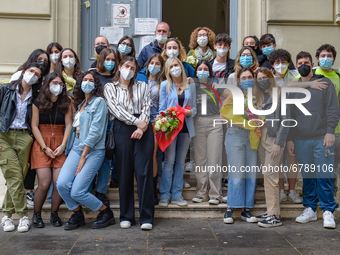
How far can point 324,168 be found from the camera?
16.4 feet

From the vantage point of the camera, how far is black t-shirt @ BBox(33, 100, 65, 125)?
16.3ft

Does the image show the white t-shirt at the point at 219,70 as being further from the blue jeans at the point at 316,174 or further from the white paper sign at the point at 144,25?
the white paper sign at the point at 144,25

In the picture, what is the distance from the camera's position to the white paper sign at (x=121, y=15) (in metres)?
7.70

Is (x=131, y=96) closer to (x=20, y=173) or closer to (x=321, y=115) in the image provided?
(x=20, y=173)

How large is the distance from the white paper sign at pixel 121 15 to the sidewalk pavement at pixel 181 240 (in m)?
4.50

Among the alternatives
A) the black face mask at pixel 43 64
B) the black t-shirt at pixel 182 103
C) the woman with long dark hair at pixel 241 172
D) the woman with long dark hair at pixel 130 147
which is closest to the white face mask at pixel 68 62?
the black face mask at pixel 43 64

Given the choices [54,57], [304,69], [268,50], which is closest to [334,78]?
[304,69]

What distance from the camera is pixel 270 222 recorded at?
16.1ft

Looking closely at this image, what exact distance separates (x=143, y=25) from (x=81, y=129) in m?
3.76

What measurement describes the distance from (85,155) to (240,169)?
2.15 meters

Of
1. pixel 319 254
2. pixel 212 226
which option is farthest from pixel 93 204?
pixel 319 254

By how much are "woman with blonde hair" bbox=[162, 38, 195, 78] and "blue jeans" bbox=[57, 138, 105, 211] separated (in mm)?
1982

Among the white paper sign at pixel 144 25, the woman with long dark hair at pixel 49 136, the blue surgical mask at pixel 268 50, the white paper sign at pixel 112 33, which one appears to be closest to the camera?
the woman with long dark hair at pixel 49 136

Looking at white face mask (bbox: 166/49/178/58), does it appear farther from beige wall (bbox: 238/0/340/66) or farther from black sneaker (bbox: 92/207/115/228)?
black sneaker (bbox: 92/207/115/228)
